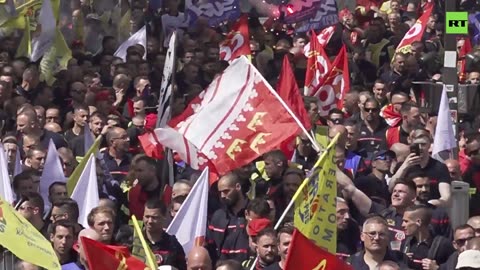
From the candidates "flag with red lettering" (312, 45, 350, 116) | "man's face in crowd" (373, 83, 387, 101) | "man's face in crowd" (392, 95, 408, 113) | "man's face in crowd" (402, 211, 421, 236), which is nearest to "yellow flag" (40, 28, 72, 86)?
"flag with red lettering" (312, 45, 350, 116)

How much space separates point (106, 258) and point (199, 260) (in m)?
1.08

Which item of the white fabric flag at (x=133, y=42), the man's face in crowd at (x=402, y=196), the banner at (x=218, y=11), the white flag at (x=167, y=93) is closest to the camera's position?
the man's face in crowd at (x=402, y=196)

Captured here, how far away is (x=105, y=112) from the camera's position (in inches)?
828

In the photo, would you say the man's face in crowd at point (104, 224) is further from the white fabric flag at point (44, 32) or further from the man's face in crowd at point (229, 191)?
the white fabric flag at point (44, 32)

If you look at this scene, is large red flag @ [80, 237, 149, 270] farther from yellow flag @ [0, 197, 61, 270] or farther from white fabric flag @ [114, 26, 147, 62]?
A: white fabric flag @ [114, 26, 147, 62]

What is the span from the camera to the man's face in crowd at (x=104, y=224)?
15219mm

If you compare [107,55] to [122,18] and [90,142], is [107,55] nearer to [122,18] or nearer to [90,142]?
[122,18]

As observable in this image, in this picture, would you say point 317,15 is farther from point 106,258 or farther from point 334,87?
point 106,258

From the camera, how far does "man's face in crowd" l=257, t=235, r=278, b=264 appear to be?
15.1m

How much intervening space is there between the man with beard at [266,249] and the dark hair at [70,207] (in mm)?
1471

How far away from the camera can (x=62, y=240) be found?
1500 cm

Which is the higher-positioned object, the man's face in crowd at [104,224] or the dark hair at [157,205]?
the man's face in crowd at [104,224]

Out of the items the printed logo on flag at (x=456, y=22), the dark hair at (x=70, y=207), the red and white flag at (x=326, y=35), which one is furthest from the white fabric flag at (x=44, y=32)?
the dark hair at (x=70, y=207)

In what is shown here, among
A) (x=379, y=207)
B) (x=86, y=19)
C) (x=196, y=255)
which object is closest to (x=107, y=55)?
(x=86, y=19)
